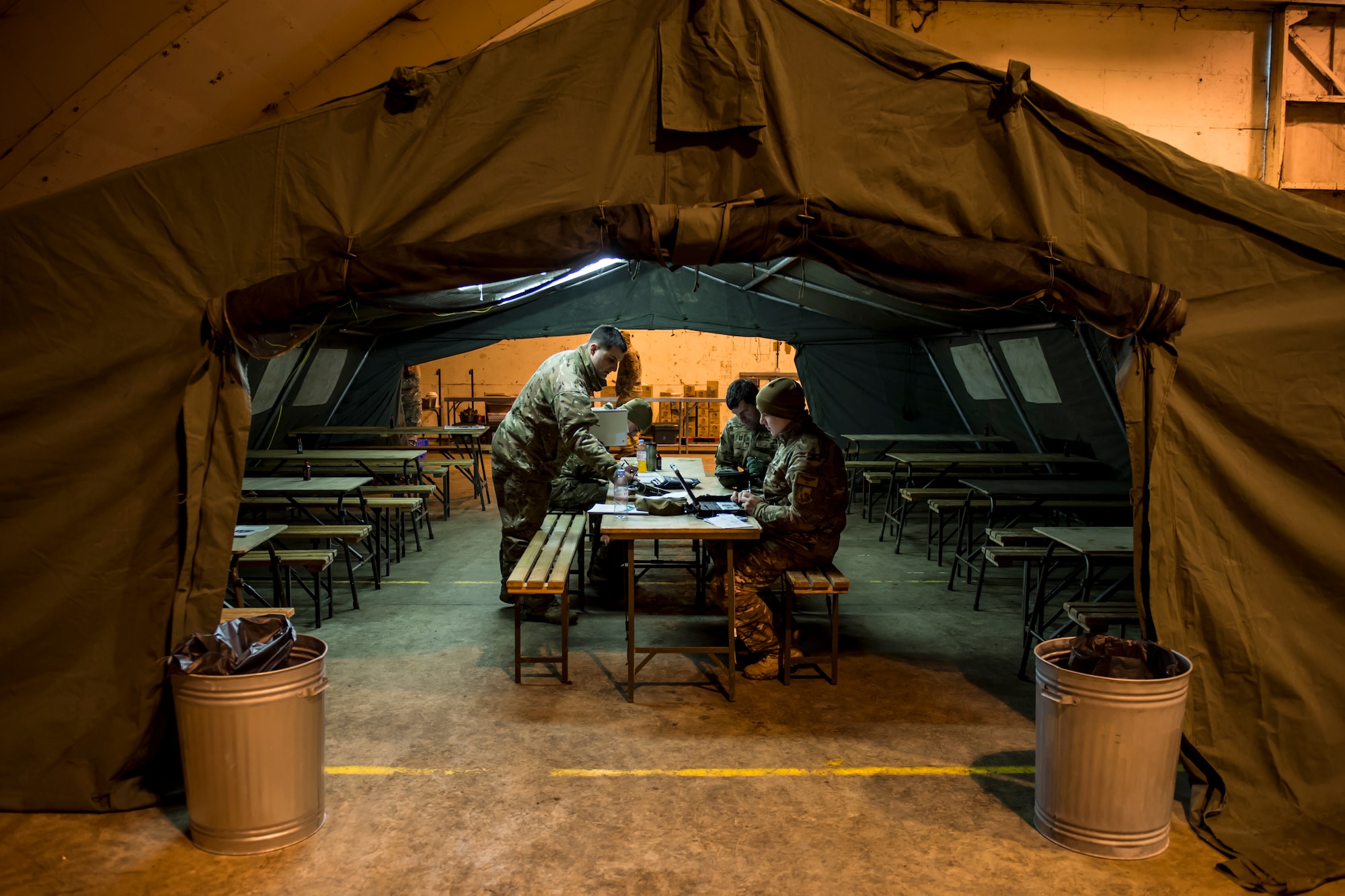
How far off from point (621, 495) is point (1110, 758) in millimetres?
3304

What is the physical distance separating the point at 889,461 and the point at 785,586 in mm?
5746

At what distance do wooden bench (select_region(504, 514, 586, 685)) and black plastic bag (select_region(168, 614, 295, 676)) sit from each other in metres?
1.39

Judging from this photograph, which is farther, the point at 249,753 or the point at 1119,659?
the point at 1119,659

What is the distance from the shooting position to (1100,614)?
4.29m

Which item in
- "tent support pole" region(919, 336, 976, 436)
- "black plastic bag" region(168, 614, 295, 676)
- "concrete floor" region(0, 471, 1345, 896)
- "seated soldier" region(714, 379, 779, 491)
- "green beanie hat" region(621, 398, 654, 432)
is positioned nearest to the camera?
"concrete floor" region(0, 471, 1345, 896)

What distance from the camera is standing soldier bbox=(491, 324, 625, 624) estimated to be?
5715 mm

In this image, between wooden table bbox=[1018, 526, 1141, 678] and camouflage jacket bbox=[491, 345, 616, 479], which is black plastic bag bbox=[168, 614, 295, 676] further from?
Answer: wooden table bbox=[1018, 526, 1141, 678]

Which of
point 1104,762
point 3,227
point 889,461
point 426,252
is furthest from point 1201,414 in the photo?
point 889,461

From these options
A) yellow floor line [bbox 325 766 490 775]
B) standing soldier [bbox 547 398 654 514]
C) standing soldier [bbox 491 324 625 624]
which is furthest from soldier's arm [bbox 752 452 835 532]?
yellow floor line [bbox 325 766 490 775]

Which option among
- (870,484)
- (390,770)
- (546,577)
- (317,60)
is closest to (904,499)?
(870,484)

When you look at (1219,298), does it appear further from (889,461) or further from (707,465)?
(707,465)

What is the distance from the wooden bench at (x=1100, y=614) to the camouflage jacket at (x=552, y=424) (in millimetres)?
3010

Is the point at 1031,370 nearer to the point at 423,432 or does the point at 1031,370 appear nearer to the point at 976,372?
the point at 976,372

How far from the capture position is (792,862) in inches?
120
